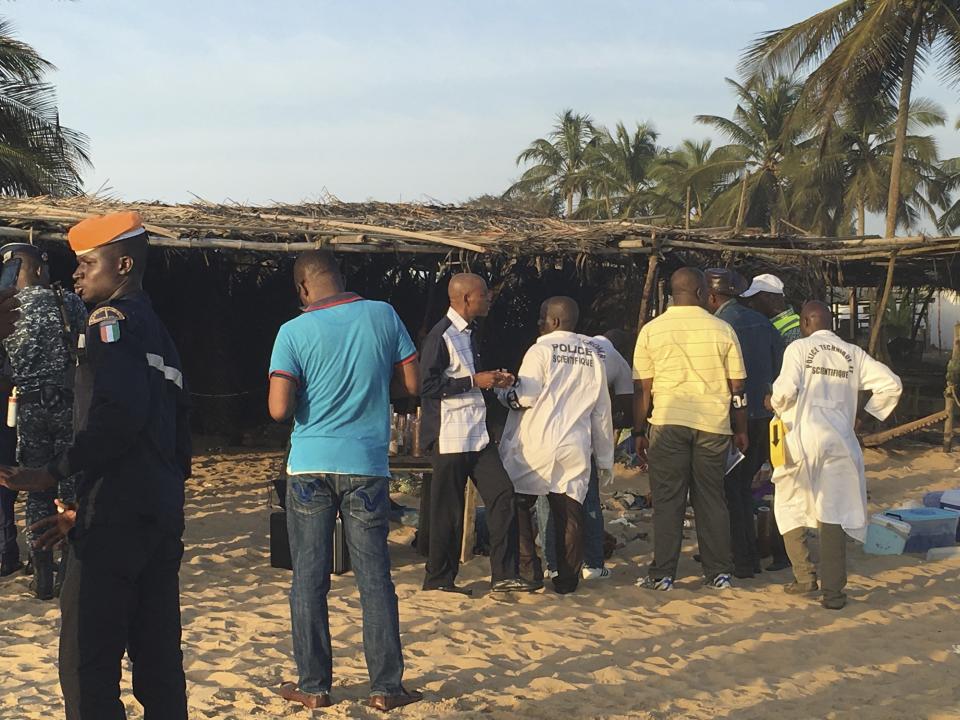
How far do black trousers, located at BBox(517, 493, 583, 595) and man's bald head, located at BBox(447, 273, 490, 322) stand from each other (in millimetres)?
1197

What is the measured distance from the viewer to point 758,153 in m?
38.4

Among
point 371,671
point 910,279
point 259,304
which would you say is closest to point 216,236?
point 259,304

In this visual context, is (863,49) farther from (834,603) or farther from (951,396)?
(834,603)

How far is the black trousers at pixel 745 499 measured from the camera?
694cm

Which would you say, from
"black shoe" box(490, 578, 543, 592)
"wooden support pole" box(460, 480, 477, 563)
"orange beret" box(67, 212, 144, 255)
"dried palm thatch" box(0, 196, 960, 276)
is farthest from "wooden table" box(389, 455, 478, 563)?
"orange beret" box(67, 212, 144, 255)

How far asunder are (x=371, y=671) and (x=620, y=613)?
215cm

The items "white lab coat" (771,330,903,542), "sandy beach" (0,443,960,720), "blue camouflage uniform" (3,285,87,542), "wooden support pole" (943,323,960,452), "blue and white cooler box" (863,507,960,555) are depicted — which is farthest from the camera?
"wooden support pole" (943,323,960,452)

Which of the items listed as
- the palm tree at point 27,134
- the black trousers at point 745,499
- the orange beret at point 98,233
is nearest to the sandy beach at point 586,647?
the black trousers at point 745,499

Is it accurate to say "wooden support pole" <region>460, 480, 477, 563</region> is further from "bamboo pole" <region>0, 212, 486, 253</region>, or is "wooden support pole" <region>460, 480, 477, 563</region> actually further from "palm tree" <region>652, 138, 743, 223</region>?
"palm tree" <region>652, 138, 743, 223</region>

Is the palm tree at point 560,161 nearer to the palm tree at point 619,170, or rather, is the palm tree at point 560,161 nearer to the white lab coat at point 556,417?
the palm tree at point 619,170

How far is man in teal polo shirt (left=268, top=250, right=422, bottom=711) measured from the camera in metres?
4.16

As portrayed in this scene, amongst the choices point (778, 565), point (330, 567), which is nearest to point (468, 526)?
point (778, 565)

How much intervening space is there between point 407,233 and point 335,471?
575 cm

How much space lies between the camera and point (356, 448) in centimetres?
416
